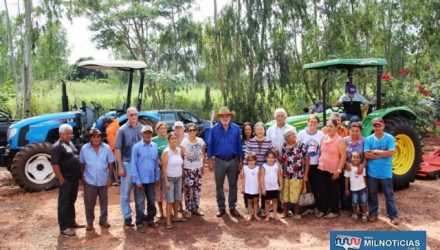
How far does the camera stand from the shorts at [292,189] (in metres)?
5.89

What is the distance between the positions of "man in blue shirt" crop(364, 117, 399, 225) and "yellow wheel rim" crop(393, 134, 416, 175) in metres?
1.89

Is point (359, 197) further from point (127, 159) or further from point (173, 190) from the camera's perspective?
point (127, 159)

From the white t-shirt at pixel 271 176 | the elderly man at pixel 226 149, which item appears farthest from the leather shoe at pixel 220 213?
the white t-shirt at pixel 271 176

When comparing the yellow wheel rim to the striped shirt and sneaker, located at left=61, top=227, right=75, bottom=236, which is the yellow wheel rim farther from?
sneaker, located at left=61, top=227, right=75, bottom=236

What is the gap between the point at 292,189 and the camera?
5898 millimetres

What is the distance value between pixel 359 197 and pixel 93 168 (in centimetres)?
345

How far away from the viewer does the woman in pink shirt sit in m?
5.74

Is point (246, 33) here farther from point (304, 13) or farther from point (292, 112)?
point (292, 112)

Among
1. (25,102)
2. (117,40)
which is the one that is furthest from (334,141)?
(117,40)

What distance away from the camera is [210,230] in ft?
18.4

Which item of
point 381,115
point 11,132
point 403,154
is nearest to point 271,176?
point 381,115

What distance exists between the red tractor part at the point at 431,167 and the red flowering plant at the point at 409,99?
145 inches

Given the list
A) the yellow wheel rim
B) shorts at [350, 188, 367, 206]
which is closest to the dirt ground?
shorts at [350, 188, 367, 206]

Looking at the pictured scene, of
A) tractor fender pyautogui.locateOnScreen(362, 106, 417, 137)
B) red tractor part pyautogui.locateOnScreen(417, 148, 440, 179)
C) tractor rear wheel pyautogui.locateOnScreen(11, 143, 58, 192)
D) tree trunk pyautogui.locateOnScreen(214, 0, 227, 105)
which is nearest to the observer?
tractor fender pyautogui.locateOnScreen(362, 106, 417, 137)
